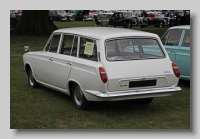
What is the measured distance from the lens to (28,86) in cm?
948

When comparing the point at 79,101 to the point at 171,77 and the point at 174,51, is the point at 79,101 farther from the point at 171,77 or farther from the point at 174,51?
the point at 174,51

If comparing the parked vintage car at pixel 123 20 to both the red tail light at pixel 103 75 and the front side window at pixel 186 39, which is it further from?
the red tail light at pixel 103 75

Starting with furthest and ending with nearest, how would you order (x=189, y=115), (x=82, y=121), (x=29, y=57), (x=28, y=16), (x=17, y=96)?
(x=28, y=16), (x=29, y=57), (x=17, y=96), (x=189, y=115), (x=82, y=121)

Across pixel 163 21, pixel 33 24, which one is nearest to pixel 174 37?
pixel 33 24

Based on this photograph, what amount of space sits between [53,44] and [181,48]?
3.17m

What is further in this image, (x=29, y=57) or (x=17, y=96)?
(x=29, y=57)

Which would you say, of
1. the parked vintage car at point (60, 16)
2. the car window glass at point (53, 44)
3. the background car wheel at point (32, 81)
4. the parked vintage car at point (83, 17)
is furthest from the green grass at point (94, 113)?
the parked vintage car at point (83, 17)

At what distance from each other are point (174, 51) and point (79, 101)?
134 inches

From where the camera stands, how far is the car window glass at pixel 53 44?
8203mm

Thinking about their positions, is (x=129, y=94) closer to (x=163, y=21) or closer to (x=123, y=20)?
(x=123, y=20)

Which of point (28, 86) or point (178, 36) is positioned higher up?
point (178, 36)

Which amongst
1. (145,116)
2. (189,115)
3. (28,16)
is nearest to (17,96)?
(145,116)

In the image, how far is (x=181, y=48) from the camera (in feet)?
30.9

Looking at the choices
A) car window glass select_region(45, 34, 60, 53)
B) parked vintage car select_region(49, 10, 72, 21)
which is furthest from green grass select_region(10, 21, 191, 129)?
parked vintage car select_region(49, 10, 72, 21)
